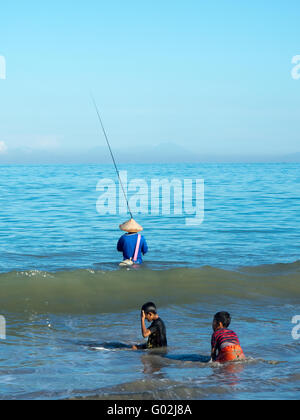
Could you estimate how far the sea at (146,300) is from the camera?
19.4 feet

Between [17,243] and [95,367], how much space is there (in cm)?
1004

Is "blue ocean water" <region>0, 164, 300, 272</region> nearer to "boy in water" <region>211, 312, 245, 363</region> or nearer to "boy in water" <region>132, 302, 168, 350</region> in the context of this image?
"boy in water" <region>132, 302, 168, 350</region>

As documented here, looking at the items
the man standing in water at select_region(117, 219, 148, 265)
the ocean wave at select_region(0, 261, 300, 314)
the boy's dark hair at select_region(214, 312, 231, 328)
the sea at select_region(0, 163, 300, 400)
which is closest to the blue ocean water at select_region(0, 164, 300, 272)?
the sea at select_region(0, 163, 300, 400)

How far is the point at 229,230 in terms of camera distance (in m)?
18.5

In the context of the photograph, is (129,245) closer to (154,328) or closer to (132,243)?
(132,243)

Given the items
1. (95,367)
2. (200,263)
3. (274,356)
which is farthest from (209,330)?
(200,263)

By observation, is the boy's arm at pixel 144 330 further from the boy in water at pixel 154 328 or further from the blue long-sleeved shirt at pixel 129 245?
the blue long-sleeved shirt at pixel 129 245

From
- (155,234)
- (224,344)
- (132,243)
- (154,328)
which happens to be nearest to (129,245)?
(132,243)

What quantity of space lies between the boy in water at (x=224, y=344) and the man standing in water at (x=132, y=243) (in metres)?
4.65

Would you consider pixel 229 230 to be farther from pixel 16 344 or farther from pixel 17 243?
pixel 16 344

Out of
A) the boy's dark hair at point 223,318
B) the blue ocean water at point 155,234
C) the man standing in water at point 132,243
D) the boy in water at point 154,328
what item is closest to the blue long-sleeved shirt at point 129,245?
the man standing in water at point 132,243

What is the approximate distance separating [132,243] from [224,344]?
195 inches

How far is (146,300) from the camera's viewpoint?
10.4 meters
